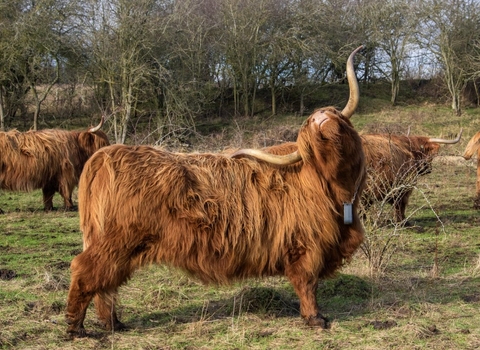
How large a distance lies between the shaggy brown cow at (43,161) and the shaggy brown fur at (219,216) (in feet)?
19.6

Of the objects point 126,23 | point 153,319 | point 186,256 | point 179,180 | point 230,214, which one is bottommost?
point 153,319

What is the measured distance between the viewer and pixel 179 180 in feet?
11.8

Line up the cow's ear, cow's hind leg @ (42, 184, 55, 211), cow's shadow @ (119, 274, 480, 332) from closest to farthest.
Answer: cow's shadow @ (119, 274, 480, 332) → cow's hind leg @ (42, 184, 55, 211) → the cow's ear

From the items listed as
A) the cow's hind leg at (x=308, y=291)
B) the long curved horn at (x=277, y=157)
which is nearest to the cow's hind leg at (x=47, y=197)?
the long curved horn at (x=277, y=157)

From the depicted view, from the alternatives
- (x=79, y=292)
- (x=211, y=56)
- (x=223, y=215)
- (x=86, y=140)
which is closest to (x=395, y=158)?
(x=223, y=215)

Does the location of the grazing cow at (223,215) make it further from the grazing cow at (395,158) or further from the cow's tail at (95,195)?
the grazing cow at (395,158)

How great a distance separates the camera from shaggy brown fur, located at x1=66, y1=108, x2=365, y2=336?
3434mm

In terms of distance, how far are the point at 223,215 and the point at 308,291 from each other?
770 mm

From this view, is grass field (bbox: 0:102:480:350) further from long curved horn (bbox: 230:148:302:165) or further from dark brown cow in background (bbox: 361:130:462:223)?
long curved horn (bbox: 230:148:302:165)

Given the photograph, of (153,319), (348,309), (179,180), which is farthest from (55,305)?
(348,309)

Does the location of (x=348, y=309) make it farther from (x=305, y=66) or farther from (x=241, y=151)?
(x=305, y=66)

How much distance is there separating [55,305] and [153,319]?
0.75m

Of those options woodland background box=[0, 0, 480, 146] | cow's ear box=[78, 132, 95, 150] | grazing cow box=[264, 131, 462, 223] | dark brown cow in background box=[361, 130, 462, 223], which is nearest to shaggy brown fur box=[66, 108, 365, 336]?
grazing cow box=[264, 131, 462, 223]

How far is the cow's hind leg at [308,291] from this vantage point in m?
3.63
